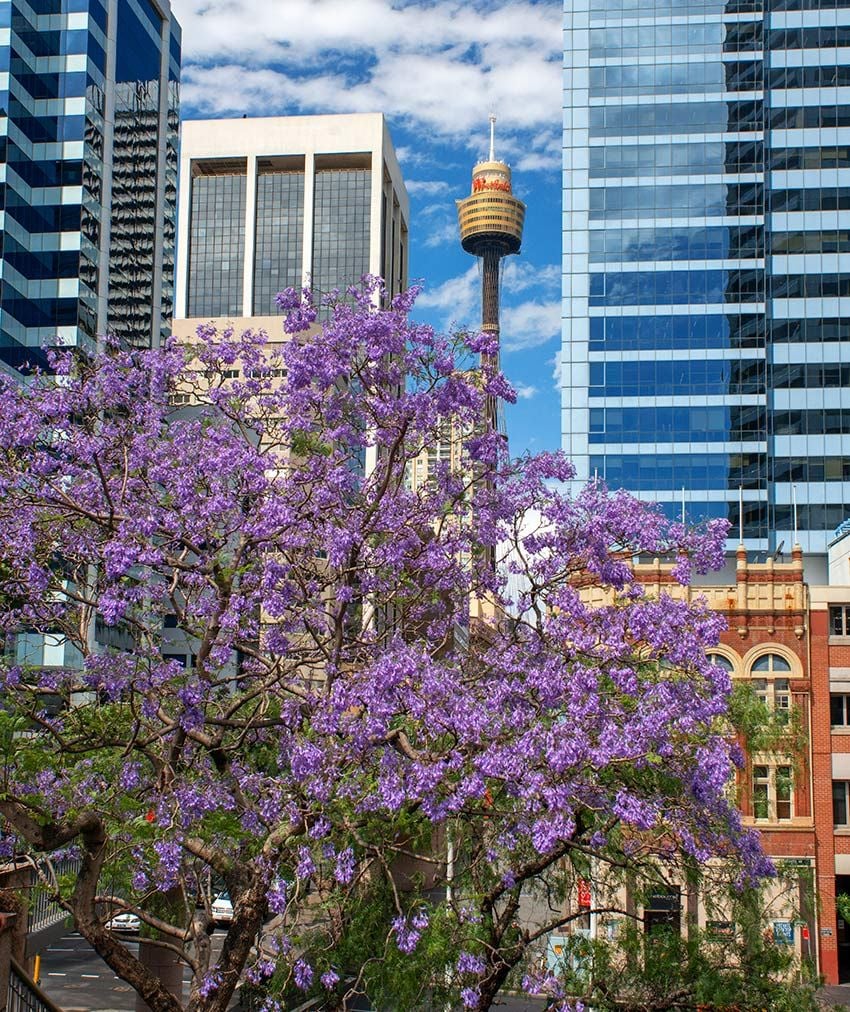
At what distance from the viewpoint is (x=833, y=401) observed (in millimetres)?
78250

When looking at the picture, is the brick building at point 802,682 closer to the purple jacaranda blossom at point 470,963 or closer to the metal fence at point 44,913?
the metal fence at point 44,913

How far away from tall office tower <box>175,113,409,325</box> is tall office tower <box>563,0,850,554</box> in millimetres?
97149

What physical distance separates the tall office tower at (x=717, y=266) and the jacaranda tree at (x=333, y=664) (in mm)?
62212

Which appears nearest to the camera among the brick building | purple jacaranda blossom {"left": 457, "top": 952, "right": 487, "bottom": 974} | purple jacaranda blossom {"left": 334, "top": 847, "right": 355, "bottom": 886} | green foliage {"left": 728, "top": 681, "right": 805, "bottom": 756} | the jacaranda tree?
purple jacaranda blossom {"left": 334, "top": 847, "right": 355, "bottom": 886}

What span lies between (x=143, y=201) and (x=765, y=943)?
87330 millimetres

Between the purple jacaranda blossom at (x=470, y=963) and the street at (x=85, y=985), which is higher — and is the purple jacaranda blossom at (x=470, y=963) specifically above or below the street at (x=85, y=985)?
above

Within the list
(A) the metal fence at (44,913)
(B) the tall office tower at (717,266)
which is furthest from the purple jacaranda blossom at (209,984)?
(B) the tall office tower at (717,266)

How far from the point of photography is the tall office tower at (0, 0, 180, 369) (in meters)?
78.2

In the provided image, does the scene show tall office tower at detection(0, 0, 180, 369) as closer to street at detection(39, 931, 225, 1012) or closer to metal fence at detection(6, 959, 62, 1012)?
street at detection(39, 931, 225, 1012)

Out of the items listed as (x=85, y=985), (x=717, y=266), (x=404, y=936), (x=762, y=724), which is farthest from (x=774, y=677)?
(x=717, y=266)

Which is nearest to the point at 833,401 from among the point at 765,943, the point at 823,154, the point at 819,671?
the point at 823,154

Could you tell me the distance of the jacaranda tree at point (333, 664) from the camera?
14.0 m

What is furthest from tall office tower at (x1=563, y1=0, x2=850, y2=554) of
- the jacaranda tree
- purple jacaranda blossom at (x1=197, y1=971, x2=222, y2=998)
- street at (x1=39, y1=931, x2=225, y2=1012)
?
purple jacaranda blossom at (x1=197, y1=971, x2=222, y2=998)

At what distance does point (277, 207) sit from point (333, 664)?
180233 millimetres
